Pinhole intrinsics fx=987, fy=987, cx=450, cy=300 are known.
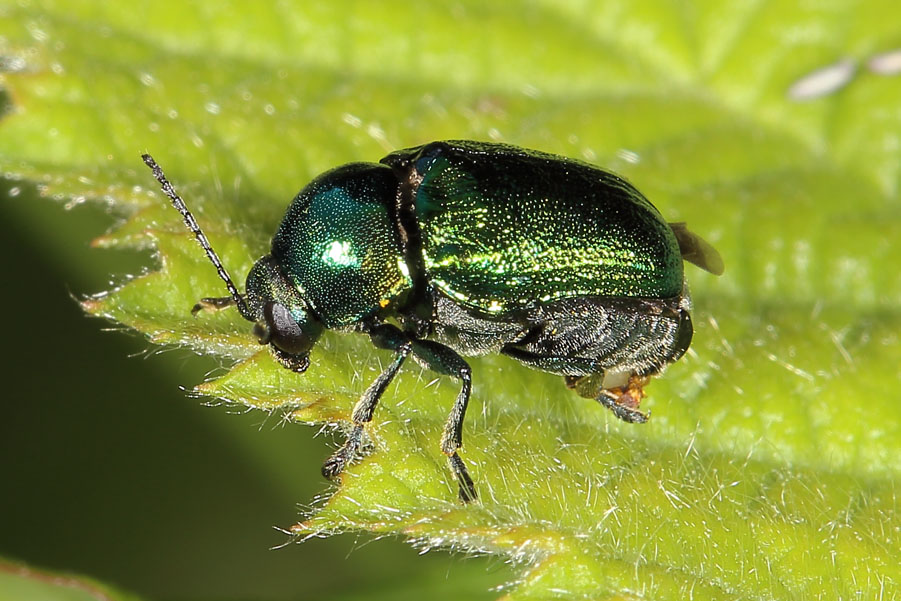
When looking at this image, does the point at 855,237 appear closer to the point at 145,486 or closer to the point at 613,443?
the point at 613,443

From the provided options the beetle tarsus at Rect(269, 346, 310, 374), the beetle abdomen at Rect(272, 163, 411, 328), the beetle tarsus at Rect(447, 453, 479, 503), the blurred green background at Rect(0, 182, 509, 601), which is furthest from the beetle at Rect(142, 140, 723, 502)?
the blurred green background at Rect(0, 182, 509, 601)

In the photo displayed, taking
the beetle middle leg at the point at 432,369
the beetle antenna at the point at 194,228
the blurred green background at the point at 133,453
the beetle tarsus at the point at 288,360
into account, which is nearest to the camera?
the beetle middle leg at the point at 432,369

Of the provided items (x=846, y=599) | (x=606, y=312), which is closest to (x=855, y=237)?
(x=606, y=312)

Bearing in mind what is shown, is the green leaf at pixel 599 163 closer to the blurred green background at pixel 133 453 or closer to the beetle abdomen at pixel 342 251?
the beetle abdomen at pixel 342 251

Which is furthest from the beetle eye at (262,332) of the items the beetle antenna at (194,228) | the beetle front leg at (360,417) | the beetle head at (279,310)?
the beetle front leg at (360,417)

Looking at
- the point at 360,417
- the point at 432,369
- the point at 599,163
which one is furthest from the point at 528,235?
the point at 599,163

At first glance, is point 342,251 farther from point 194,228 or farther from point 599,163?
point 599,163
